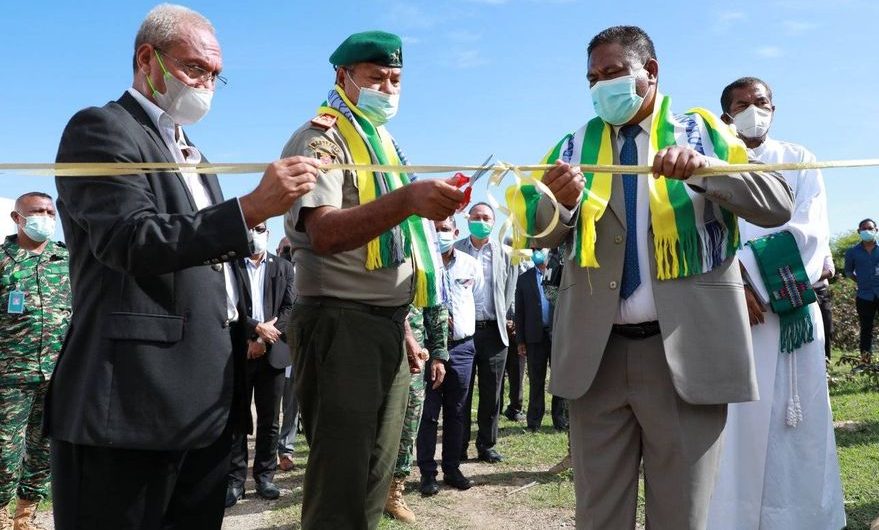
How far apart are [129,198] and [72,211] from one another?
7.5 inches

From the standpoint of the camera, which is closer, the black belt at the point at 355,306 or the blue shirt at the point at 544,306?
the black belt at the point at 355,306

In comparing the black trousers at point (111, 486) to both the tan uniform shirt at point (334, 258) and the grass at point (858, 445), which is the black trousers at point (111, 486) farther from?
the grass at point (858, 445)

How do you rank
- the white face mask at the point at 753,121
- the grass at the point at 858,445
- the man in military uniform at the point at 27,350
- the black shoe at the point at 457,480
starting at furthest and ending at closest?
the black shoe at the point at 457,480, the man in military uniform at the point at 27,350, the grass at the point at 858,445, the white face mask at the point at 753,121

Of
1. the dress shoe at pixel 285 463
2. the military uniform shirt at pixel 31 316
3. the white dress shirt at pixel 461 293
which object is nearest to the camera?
the military uniform shirt at pixel 31 316

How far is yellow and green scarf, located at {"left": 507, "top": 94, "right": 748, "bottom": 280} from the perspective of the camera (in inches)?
106

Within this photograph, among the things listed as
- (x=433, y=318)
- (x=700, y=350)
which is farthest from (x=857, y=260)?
(x=700, y=350)

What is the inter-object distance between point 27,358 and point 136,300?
12.9 feet

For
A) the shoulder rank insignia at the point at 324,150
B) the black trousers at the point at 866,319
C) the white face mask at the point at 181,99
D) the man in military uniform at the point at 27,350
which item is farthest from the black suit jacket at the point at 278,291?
the black trousers at the point at 866,319

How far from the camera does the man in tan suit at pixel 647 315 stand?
2.69 m

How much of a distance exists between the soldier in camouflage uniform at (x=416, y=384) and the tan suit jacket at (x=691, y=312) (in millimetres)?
2781

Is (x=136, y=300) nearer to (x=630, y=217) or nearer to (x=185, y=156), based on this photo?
(x=185, y=156)

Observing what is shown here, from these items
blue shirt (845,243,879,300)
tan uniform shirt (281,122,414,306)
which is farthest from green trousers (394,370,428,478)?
blue shirt (845,243,879,300)

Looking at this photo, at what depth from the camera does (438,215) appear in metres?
2.50

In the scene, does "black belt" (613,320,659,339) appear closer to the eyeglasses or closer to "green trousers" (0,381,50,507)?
the eyeglasses
